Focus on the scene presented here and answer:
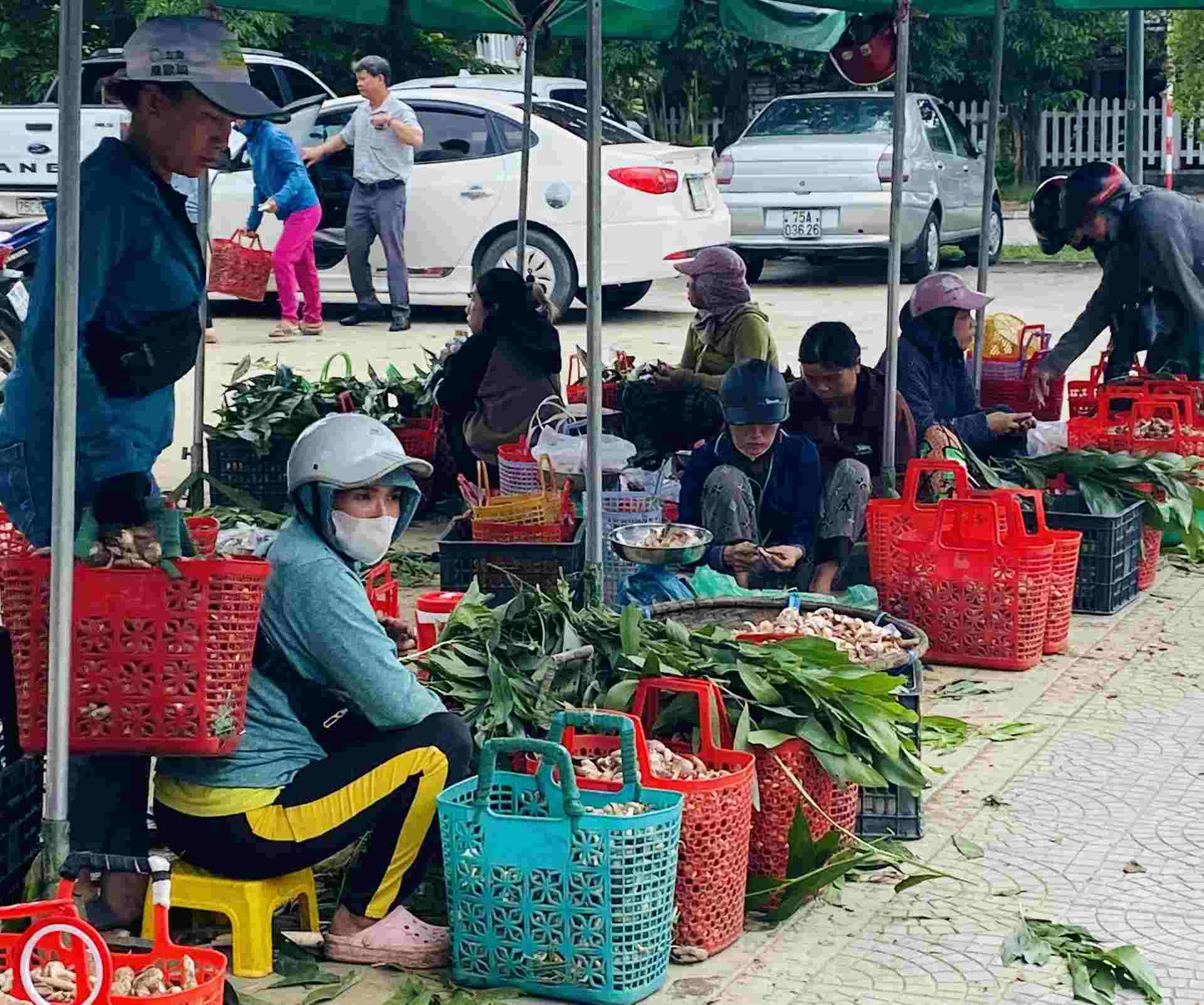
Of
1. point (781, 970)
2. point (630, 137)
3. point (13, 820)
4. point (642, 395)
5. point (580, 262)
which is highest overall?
point (630, 137)

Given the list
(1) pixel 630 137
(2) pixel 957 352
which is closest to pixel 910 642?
(2) pixel 957 352

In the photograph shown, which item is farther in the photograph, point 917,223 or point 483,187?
point 917,223

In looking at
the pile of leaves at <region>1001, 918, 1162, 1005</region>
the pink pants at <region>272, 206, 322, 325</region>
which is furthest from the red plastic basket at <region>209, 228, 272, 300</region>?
the pile of leaves at <region>1001, 918, 1162, 1005</region>

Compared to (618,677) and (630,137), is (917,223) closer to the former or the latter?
(630,137)

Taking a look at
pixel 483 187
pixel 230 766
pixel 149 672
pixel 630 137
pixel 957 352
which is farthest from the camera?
pixel 630 137

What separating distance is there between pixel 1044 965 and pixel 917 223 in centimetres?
1428

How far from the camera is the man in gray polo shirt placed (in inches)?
563

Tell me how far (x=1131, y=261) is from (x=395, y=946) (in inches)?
217

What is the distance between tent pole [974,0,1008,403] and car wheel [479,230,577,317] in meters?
5.67

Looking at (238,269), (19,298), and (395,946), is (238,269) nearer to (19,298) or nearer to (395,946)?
(19,298)

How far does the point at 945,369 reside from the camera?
26.6 feet

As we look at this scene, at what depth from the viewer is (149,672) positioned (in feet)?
12.5

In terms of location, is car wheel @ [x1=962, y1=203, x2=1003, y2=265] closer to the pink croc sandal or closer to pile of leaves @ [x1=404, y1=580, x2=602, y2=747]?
pile of leaves @ [x1=404, y1=580, x2=602, y2=747]

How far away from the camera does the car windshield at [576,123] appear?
15.6 m
